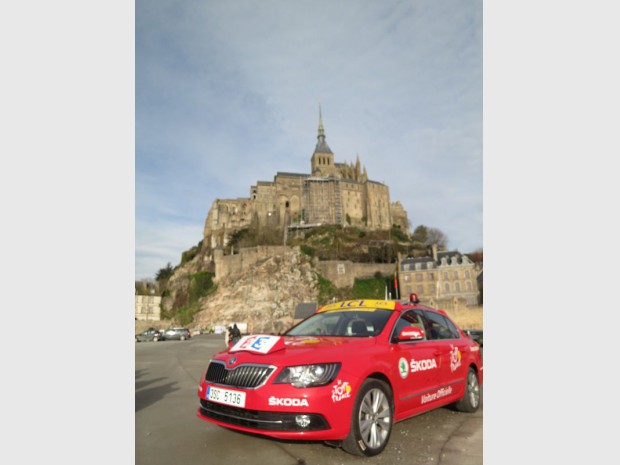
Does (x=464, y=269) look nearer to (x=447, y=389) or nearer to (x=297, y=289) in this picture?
(x=297, y=289)

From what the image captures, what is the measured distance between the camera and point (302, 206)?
290 ft

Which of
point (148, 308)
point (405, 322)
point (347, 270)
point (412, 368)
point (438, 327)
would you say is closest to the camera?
point (412, 368)

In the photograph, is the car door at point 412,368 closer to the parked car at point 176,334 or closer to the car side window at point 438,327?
the car side window at point 438,327

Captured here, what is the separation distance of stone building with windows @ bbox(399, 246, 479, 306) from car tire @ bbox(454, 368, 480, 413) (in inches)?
1698

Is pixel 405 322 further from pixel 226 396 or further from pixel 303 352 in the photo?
pixel 226 396

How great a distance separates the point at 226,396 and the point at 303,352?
0.83 m

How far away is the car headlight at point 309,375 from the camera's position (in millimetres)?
3444

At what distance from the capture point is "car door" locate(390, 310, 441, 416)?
417 centimetres

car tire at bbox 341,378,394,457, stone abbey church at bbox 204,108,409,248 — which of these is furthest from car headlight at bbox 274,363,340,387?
stone abbey church at bbox 204,108,409,248

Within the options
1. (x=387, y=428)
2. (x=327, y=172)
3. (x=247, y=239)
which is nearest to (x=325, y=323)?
(x=387, y=428)

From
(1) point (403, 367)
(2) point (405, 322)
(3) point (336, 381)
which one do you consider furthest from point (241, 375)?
(2) point (405, 322)

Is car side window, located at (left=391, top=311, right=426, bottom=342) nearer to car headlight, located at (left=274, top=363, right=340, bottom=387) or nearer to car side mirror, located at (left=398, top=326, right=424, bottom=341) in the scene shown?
car side mirror, located at (left=398, top=326, right=424, bottom=341)

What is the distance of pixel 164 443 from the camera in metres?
4.11

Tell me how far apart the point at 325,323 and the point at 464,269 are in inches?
1948
